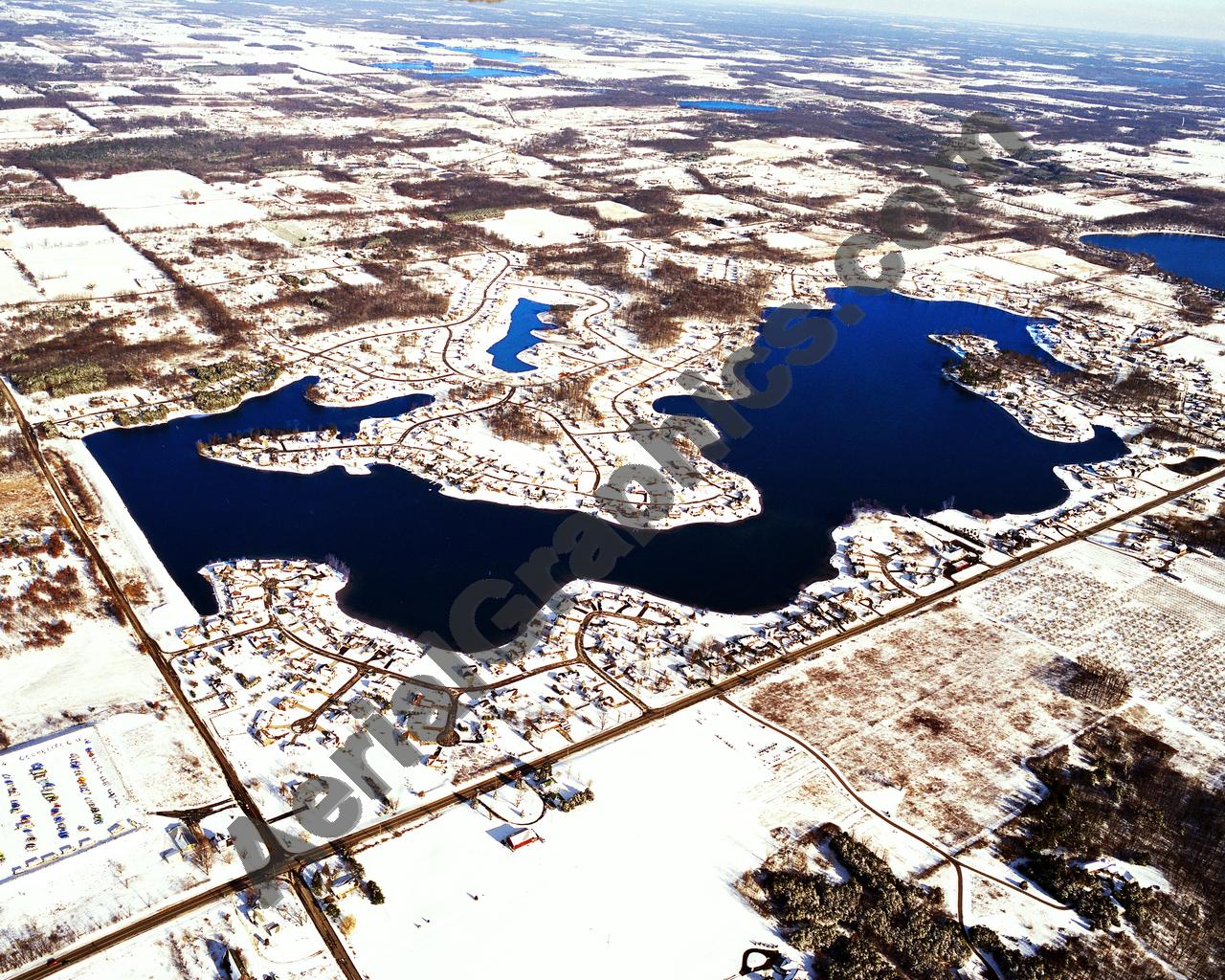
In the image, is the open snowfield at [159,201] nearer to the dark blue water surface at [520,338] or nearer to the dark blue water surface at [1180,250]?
the dark blue water surface at [520,338]

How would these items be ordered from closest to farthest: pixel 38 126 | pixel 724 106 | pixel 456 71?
pixel 38 126 < pixel 724 106 < pixel 456 71

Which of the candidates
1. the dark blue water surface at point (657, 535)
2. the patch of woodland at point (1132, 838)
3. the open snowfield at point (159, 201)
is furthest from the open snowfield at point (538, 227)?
the patch of woodland at point (1132, 838)

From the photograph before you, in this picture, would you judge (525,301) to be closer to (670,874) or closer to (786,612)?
(786,612)

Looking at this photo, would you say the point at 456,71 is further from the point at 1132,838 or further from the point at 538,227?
the point at 1132,838

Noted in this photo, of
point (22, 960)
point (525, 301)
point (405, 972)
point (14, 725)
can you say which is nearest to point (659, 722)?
point (405, 972)

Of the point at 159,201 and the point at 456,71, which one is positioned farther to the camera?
the point at 456,71

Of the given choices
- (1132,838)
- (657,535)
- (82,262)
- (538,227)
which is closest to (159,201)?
(82,262)

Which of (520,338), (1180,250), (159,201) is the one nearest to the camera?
(520,338)
